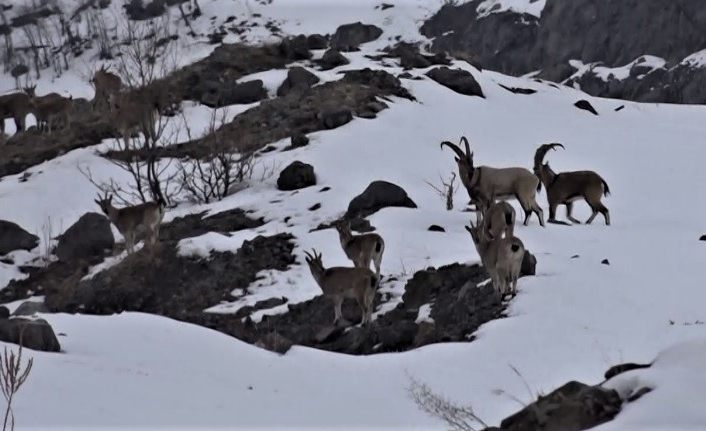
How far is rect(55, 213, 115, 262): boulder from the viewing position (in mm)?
18062

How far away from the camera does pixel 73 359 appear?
8.59 metres

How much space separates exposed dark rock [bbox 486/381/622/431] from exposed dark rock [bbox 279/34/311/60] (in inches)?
1041

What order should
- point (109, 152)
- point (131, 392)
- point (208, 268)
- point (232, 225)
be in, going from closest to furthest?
point (131, 392) < point (208, 268) < point (232, 225) < point (109, 152)

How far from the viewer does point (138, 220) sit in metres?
16.5

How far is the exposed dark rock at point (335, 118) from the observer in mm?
23188

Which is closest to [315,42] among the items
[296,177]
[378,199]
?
[296,177]

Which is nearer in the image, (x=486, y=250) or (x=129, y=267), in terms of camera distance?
(x=486, y=250)

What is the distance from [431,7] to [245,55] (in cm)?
5221

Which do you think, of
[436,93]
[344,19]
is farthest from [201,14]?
[436,93]

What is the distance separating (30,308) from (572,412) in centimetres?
1132

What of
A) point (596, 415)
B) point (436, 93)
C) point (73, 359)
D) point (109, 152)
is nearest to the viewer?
point (596, 415)

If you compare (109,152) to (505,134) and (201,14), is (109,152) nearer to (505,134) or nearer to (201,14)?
(505,134)

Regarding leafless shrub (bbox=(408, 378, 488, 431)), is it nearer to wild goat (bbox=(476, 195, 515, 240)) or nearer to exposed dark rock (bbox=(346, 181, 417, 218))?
wild goat (bbox=(476, 195, 515, 240))

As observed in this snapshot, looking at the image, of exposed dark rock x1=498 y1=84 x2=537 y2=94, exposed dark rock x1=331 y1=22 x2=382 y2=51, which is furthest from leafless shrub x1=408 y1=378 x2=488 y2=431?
exposed dark rock x1=331 y1=22 x2=382 y2=51
